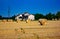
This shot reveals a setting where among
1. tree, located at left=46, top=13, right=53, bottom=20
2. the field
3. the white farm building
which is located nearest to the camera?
the field

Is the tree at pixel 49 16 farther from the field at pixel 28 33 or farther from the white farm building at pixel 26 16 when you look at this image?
the field at pixel 28 33

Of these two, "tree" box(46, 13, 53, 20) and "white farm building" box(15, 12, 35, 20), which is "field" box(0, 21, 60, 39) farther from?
"white farm building" box(15, 12, 35, 20)

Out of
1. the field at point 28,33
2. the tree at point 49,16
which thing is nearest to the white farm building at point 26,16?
the tree at point 49,16

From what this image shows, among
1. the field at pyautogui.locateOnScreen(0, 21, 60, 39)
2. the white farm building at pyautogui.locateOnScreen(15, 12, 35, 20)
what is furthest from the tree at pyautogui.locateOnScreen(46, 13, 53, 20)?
the field at pyautogui.locateOnScreen(0, 21, 60, 39)

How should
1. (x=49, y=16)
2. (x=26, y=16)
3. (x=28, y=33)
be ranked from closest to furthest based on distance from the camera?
1. (x=28, y=33)
2. (x=49, y=16)
3. (x=26, y=16)

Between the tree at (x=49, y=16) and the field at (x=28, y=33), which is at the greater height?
the tree at (x=49, y=16)

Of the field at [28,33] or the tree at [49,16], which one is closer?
the field at [28,33]

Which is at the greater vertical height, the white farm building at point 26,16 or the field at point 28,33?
the white farm building at point 26,16

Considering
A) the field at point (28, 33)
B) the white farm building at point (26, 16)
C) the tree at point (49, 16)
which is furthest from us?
the white farm building at point (26, 16)

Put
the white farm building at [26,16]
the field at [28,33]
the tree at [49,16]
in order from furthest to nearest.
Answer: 1. the white farm building at [26,16]
2. the tree at [49,16]
3. the field at [28,33]

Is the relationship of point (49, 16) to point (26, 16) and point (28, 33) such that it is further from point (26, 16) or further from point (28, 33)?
point (28, 33)

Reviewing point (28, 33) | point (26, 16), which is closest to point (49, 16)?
point (26, 16)

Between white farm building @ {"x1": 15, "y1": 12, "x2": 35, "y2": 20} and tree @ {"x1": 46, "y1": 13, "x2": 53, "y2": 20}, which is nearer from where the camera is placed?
tree @ {"x1": 46, "y1": 13, "x2": 53, "y2": 20}

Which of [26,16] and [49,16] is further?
[26,16]
